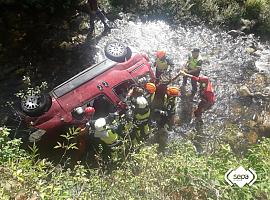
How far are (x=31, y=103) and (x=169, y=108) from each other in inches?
127

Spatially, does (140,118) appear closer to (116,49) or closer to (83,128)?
(83,128)

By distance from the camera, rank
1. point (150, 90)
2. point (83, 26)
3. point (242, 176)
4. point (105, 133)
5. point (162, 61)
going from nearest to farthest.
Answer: point (242, 176)
point (105, 133)
point (150, 90)
point (162, 61)
point (83, 26)

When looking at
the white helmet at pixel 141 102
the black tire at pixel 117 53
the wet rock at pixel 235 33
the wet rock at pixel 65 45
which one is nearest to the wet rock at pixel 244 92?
the wet rock at pixel 235 33

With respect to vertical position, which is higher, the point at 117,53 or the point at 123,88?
the point at 117,53

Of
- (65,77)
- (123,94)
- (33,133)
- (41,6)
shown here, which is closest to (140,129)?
(123,94)

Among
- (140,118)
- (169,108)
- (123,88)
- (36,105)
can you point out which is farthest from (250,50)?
(36,105)

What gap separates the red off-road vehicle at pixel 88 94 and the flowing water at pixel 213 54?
74.3 inches

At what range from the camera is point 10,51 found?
11.2 m

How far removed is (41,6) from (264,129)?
7.13m

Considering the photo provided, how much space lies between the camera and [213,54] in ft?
41.5

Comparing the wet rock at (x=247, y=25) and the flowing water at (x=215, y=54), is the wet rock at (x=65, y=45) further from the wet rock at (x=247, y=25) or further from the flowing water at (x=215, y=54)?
the wet rock at (x=247, y=25)

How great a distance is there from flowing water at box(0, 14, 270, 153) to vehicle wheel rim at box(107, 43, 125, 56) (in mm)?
1815

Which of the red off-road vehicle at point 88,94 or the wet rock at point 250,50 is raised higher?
the red off-road vehicle at point 88,94

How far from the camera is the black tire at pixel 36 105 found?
8.73 metres
